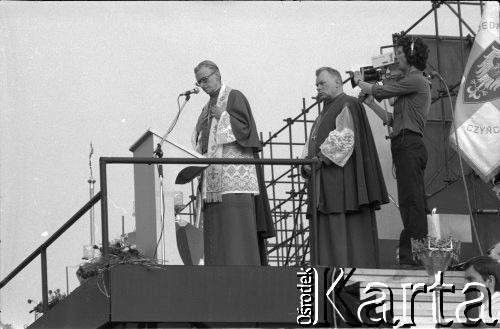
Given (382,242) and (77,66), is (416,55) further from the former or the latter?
(77,66)

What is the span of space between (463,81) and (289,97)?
100 inches

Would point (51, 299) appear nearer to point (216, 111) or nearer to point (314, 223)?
point (216, 111)

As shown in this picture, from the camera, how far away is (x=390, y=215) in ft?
42.4

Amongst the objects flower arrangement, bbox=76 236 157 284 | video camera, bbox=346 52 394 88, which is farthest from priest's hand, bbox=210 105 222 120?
flower arrangement, bbox=76 236 157 284

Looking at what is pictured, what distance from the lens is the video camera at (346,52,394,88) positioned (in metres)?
11.8

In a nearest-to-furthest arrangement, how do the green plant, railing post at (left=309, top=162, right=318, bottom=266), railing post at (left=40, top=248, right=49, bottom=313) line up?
the green plant → railing post at (left=309, top=162, right=318, bottom=266) → railing post at (left=40, top=248, right=49, bottom=313)

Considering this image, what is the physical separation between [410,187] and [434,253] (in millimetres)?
704

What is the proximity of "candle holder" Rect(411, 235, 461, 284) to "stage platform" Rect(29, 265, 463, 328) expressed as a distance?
0.84 ft

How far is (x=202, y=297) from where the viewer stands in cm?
1070

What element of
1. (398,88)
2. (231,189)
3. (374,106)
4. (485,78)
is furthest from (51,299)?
(485,78)

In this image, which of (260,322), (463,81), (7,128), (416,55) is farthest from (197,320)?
(7,128)


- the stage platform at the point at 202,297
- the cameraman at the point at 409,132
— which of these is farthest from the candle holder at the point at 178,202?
the cameraman at the point at 409,132

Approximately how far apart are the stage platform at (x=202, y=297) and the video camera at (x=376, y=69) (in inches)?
68.0

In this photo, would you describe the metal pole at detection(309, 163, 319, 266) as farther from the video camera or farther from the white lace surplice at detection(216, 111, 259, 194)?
the video camera
